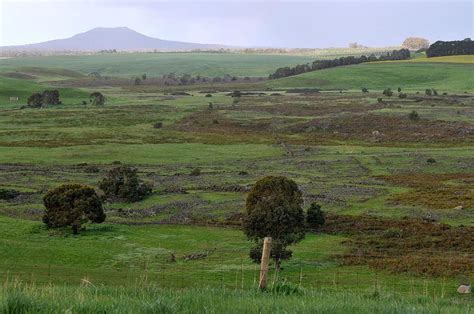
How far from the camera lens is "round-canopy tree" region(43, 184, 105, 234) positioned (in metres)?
42.3

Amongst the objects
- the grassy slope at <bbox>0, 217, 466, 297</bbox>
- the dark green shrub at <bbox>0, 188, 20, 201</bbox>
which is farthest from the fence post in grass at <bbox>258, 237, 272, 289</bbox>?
the dark green shrub at <bbox>0, 188, 20, 201</bbox>

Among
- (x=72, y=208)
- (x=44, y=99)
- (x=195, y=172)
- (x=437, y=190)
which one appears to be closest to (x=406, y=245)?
(x=437, y=190)

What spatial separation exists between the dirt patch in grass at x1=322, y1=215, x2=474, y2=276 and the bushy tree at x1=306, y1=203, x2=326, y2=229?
612 mm

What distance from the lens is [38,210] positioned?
5041 centimetres

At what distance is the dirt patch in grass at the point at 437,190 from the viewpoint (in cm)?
5259

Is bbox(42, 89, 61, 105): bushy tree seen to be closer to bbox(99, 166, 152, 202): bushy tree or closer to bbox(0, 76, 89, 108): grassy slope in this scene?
bbox(0, 76, 89, 108): grassy slope

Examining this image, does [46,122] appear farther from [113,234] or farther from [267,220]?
[267,220]

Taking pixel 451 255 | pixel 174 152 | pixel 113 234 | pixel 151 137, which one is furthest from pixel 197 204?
pixel 151 137

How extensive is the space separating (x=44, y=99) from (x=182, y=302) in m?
162

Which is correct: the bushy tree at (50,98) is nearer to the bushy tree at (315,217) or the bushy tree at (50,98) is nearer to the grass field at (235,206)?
the grass field at (235,206)

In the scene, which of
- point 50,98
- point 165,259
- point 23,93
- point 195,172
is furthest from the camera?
point 23,93

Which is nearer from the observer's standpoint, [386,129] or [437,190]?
[437,190]

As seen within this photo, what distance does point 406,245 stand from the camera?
38844 millimetres

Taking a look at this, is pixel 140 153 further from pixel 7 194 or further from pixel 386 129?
pixel 386 129
